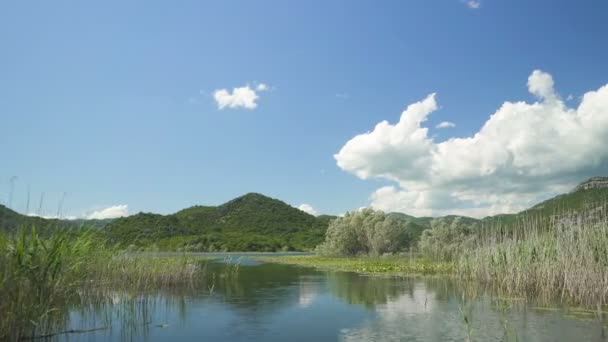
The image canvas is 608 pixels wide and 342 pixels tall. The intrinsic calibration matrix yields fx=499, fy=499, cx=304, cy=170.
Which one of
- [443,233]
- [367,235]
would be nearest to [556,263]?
[443,233]

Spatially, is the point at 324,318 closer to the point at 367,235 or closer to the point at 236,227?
the point at 367,235

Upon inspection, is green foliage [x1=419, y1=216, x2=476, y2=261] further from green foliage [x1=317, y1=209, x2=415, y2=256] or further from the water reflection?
the water reflection

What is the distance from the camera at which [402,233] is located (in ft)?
185

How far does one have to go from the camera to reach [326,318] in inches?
573

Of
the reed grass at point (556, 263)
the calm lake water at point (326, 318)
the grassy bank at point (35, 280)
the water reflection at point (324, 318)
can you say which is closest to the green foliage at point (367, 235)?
the reed grass at point (556, 263)

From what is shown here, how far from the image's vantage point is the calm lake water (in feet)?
38.4

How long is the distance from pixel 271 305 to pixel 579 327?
372 inches

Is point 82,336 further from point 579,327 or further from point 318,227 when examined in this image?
point 318,227

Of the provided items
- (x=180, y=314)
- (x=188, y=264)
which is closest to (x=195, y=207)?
(x=188, y=264)

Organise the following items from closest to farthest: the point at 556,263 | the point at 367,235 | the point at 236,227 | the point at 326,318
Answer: the point at 326,318
the point at 556,263
the point at 367,235
the point at 236,227

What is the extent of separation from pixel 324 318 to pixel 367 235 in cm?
4343

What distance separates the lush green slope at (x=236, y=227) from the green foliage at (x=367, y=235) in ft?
91.4

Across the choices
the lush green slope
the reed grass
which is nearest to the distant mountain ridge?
the lush green slope

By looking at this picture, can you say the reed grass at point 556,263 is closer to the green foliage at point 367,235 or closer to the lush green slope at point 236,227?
the green foliage at point 367,235
